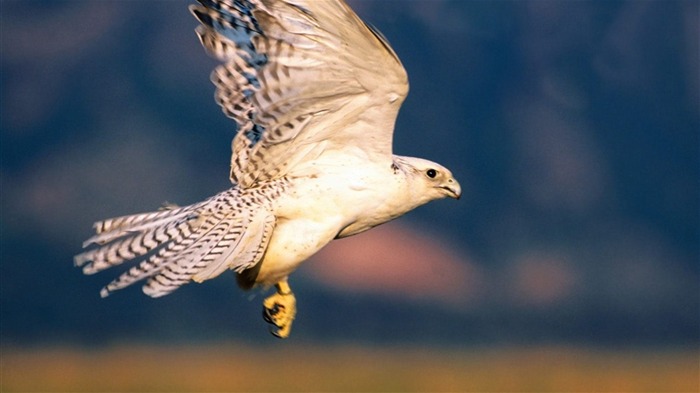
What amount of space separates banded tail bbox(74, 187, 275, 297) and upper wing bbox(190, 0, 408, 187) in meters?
0.24

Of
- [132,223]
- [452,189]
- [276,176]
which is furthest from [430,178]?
[132,223]

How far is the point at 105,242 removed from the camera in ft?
22.6

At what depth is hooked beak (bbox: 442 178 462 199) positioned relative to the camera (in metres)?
7.07

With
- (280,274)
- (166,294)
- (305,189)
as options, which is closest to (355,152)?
(305,189)

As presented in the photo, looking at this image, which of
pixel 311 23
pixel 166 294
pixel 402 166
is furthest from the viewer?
pixel 402 166

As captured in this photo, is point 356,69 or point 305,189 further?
point 305,189

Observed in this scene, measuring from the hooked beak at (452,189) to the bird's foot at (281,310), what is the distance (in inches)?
44.2

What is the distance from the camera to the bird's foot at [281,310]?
6969 millimetres

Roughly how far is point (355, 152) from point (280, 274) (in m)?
0.82

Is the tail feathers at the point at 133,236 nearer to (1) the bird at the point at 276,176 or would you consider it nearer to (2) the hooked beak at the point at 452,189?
(1) the bird at the point at 276,176

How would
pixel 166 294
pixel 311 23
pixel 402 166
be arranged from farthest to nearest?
1. pixel 402 166
2. pixel 166 294
3. pixel 311 23

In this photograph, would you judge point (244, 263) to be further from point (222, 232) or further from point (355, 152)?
point (355, 152)

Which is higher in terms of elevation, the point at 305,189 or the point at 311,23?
the point at 311,23

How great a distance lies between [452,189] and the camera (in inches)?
279
